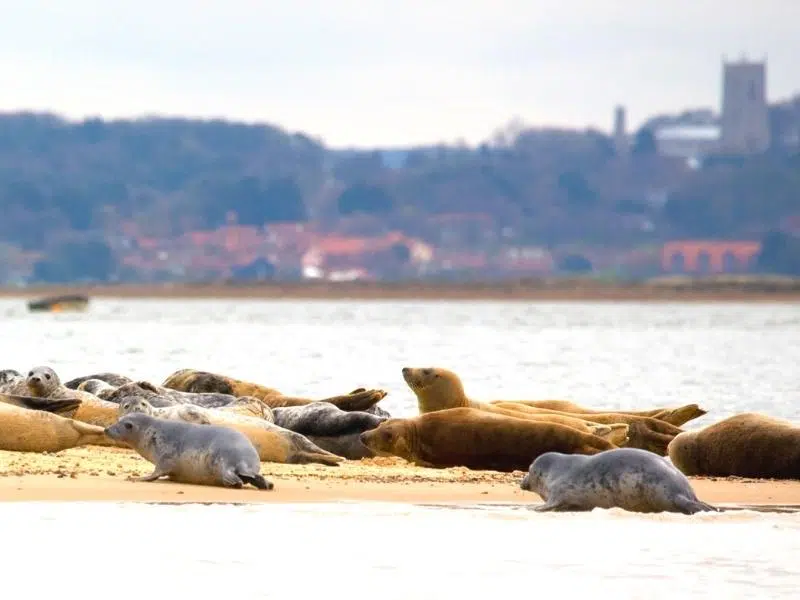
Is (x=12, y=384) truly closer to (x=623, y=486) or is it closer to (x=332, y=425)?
(x=332, y=425)

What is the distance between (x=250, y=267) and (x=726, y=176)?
47.1m

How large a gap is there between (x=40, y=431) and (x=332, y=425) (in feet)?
7.48

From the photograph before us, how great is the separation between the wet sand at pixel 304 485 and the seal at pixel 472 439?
0.61 ft

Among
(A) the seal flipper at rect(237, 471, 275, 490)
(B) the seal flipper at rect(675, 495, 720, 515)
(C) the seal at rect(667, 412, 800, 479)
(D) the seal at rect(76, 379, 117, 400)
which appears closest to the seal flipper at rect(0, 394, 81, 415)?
(D) the seal at rect(76, 379, 117, 400)

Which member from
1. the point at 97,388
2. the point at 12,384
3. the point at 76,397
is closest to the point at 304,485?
the point at 76,397

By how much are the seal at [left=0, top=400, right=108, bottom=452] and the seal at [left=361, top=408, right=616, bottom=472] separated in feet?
6.46

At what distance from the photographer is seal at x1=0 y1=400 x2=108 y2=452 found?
44.3 ft

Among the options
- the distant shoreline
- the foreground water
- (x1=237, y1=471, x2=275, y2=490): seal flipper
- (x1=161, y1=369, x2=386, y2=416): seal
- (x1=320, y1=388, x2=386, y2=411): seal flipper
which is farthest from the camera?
the distant shoreline

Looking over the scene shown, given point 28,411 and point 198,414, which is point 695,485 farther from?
point 28,411

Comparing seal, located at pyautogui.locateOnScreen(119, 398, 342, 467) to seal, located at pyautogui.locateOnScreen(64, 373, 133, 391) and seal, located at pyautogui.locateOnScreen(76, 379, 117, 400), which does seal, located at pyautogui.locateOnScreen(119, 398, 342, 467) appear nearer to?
seal, located at pyautogui.locateOnScreen(76, 379, 117, 400)

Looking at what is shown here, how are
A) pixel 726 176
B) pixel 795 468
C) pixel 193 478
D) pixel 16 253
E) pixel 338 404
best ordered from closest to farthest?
pixel 193 478 → pixel 795 468 → pixel 338 404 → pixel 16 253 → pixel 726 176

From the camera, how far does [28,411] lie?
13.7m

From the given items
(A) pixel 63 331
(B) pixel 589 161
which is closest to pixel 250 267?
(B) pixel 589 161

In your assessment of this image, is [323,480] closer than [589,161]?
→ Yes
